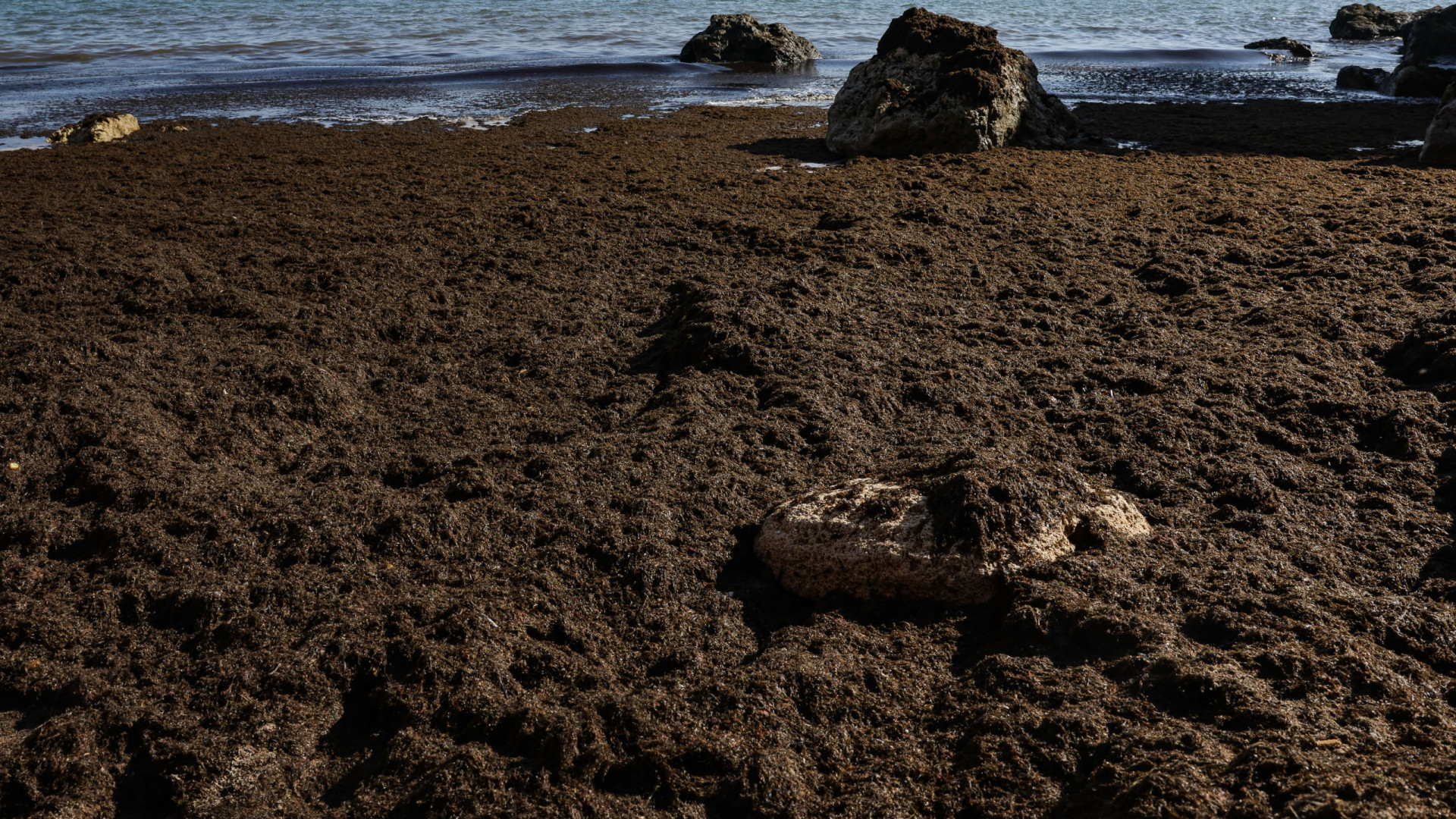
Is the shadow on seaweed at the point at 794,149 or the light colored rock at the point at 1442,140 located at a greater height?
the light colored rock at the point at 1442,140

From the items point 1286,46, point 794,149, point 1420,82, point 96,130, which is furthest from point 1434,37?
point 96,130

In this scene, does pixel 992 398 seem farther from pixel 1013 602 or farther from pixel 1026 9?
pixel 1026 9

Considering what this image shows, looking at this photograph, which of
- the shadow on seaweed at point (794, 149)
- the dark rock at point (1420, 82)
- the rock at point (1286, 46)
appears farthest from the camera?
the rock at point (1286, 46)

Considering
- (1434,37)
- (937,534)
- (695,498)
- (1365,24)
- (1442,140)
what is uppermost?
(1365,24)

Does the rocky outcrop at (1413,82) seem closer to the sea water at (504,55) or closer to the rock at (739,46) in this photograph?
the sea water at (504,55)

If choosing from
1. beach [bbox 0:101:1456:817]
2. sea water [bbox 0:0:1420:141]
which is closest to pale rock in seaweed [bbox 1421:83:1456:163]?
beach [bbox 0:101:1456:817]

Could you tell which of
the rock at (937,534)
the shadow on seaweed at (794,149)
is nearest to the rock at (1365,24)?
the shadow on seaweed at (794,149)

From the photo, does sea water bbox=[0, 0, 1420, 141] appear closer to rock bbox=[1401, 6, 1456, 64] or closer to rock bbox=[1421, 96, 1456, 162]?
rock bbox=[1401, 6, 1456, 64]

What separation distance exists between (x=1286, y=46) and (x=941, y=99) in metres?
15.6

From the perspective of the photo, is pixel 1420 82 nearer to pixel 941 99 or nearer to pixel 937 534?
pixel 941 99

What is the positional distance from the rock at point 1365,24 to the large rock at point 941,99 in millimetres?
18084

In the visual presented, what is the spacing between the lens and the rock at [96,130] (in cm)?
1016

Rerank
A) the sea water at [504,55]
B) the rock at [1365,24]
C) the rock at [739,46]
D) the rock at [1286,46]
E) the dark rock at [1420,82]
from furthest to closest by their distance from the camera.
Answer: the rock at [1365,24], the rock at [1286,46], the rock at [739,46], the sea water at [504,55], the dark rock at [1420,82]

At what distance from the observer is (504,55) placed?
1938cm
